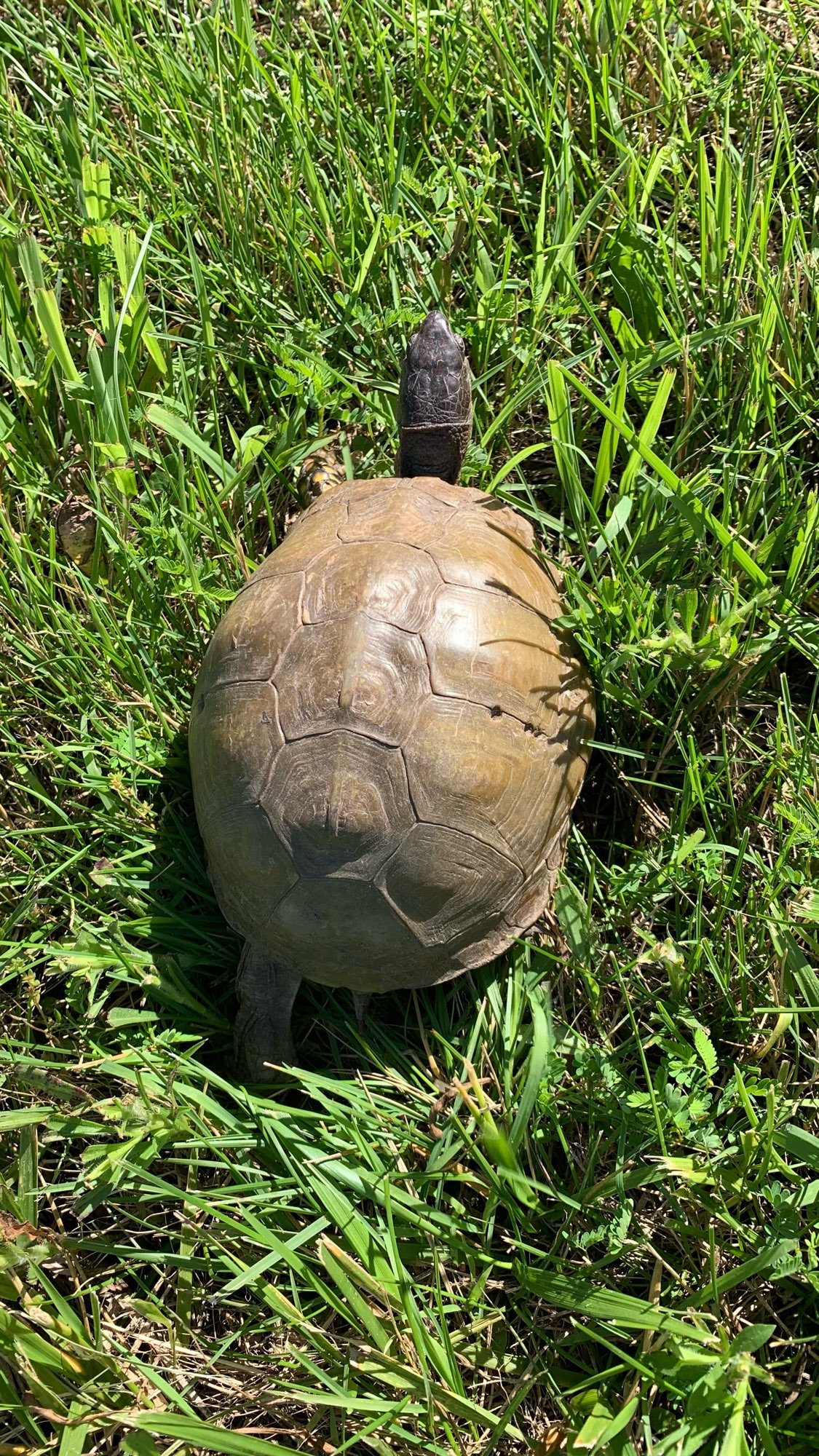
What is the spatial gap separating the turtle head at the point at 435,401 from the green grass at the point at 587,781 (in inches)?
6.0

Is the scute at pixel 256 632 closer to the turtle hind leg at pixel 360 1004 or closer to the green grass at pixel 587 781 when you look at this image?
the green grass at pixel 587 781

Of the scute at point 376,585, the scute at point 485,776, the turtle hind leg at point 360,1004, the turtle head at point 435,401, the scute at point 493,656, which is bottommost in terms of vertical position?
the turtle hind leg at point 360,1004

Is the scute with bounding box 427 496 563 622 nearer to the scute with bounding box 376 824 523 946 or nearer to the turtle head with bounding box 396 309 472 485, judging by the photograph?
the turtle head with bounding box 396 309 472 485

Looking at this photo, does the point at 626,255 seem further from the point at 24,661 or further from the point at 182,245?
the point at 24,661

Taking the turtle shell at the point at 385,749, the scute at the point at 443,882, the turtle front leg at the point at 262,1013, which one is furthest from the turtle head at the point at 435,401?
the turtle front leg at the point at 262,1013

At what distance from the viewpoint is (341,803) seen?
1.80 metres

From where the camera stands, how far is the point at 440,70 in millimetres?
2805

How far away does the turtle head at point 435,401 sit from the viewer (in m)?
2.34

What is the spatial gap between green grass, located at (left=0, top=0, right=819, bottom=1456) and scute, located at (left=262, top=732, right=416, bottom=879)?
488 mm

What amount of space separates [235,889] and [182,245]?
1.88m

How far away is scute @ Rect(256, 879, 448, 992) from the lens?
1.88 meters

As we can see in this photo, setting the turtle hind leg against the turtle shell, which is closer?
the turtle shell

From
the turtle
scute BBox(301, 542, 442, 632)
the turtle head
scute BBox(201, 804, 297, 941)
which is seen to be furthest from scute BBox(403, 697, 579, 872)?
the turtle head

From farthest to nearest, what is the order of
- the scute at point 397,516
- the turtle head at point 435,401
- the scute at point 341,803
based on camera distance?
the turtle head at point 435,401
the scute at point 397,516
the scute at point 341,803
